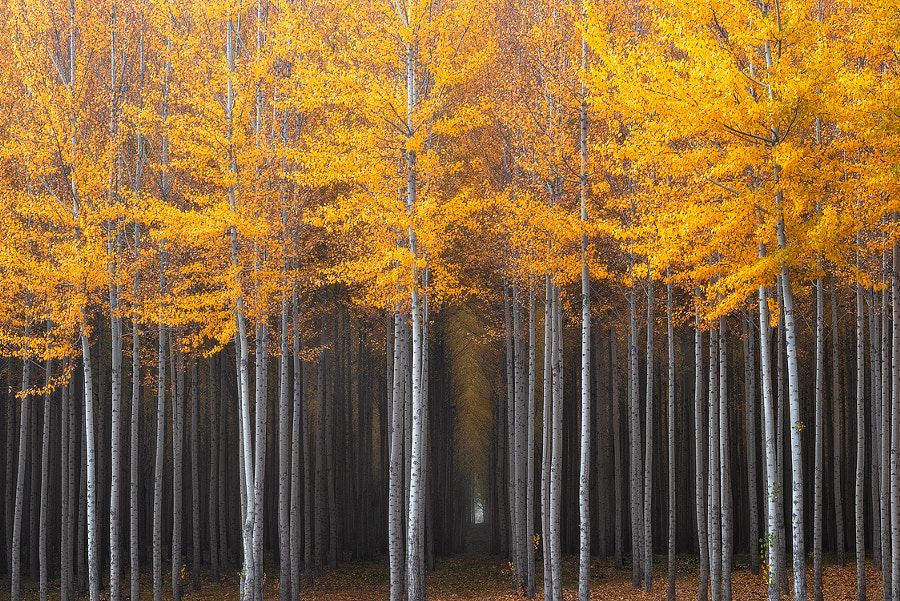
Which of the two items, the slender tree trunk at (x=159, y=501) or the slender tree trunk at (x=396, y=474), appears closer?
the slender tree trunk at (x=396, y=474)

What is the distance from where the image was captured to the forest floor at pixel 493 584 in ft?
47.0

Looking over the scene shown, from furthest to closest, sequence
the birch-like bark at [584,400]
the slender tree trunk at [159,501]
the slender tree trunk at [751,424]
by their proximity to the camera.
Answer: the slender tree trunk at [751,424] → the slender tree trunk at [159,501] → the birch-like bark at [584,400]

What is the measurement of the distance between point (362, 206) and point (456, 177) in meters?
3.89

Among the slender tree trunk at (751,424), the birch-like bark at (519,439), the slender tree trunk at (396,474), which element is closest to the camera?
the slender tree trunk at (396,474)

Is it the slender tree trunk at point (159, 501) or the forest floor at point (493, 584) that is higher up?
the slender tree trunk at point (159, 501)

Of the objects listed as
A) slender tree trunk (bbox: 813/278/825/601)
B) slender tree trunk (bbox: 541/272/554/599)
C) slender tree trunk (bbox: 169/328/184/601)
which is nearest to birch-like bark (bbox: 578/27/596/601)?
slender tree trunk (bbox: 541/272/554/599)

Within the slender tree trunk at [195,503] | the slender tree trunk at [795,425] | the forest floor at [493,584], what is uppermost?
the slender tree trunk at [795,425]

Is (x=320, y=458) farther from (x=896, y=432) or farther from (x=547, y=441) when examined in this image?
(x=896, y=432)

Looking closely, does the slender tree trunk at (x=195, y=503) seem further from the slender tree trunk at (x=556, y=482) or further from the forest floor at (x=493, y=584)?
the slender tree trunk at (x=556, y=482)

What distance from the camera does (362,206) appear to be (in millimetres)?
11023

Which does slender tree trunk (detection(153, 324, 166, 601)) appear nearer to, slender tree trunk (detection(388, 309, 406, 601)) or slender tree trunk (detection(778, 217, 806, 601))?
slender tree trunk (detection(388, 309, 406, 601))

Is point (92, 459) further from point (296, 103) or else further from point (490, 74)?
point (490, 74)

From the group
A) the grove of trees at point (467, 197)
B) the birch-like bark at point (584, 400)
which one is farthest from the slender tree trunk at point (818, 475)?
the birch-like bark at point (584, 400)

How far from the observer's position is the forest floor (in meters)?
14.3
